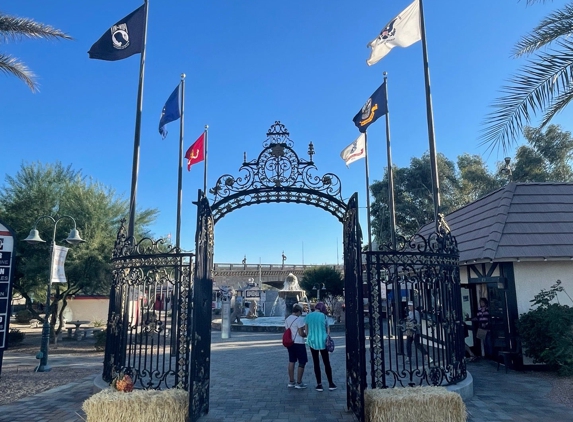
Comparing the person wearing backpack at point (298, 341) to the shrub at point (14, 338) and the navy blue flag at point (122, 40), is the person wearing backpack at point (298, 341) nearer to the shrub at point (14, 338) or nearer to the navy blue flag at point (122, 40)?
the navy blue flag at point (122, 40)

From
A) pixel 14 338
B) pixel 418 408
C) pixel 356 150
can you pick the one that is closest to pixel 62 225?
pixel 14 338

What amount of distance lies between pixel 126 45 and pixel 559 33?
9.53 meters

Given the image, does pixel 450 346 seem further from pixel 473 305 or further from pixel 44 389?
pixel 44 389

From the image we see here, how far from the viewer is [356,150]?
18641 mm

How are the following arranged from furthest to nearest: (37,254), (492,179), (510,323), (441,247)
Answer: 1. (492,179)
2. (37,254)
3. (510,323)
4. (441,247)

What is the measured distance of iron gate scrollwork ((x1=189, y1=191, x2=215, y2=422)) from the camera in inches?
257

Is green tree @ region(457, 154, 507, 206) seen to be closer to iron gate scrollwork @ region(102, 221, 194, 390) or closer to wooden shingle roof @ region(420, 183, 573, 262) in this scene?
wooden shingle roof @ region(420, 183, 573, 262)

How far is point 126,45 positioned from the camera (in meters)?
10.8

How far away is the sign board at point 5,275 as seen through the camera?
939cm

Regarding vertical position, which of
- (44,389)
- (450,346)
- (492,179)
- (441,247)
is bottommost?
A: (44,389)

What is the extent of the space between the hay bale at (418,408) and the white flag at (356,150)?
43.8 ft

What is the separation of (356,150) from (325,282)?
24.2 meters

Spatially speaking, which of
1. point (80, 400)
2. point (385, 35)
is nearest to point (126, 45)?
point (385, 35)

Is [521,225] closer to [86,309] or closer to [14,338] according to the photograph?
[14,338]
